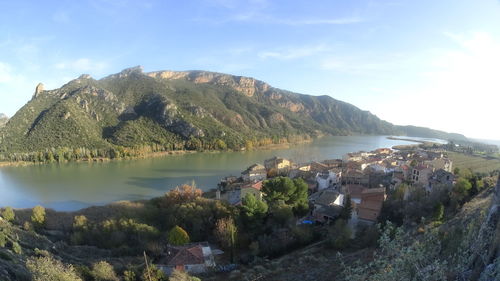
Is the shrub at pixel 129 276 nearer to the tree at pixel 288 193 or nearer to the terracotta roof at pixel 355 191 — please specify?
the tree at pixel 288 193

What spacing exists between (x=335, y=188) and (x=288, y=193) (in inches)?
258

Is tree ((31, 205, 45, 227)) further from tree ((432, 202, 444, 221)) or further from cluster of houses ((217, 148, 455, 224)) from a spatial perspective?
tree ((432, 202, 444, 221))

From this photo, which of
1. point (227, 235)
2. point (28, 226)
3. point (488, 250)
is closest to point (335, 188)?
point (227, 235)

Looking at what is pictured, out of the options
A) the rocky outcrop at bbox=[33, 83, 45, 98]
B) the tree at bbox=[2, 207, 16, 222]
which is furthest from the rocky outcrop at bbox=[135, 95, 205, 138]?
the tree at bbox=[2, 207, 16, 222]

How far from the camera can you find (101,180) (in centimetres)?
2992

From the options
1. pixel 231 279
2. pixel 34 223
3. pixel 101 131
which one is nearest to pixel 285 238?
pixel 231 279

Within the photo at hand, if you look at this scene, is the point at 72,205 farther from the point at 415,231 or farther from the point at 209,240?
the point at 415,231

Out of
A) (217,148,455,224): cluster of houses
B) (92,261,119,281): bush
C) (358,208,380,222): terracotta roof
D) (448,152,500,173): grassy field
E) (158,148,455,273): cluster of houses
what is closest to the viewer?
(92,261,119,281): bush

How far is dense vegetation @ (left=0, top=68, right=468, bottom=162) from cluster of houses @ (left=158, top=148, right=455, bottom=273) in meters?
28.2

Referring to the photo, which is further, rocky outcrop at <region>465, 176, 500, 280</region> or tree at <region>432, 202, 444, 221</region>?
tree at <region>432, 202, 444, 221</region>

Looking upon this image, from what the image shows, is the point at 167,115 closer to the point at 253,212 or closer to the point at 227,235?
the point at 253,212

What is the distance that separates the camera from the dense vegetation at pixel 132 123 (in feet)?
163

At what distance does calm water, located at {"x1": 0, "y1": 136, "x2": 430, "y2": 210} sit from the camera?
23438 millimetres

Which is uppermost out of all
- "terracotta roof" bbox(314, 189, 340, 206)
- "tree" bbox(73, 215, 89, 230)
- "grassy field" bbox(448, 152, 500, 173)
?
"grassy field" bbox(448, 152, 500, 173)
